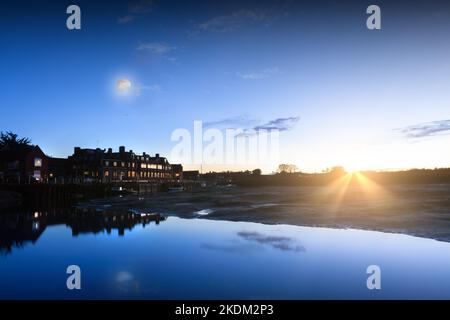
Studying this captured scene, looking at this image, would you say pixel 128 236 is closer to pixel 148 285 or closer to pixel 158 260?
pixel 158 260

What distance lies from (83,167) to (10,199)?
6130cm

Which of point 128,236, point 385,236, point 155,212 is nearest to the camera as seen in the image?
point 385,236

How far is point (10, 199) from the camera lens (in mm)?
54125

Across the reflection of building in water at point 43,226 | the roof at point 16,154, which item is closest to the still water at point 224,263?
the reflection of building in water at point 43,226

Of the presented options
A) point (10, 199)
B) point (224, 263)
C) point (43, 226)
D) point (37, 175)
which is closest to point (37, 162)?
point (37, 175)

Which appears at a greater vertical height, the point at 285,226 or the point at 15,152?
the point at 15,152

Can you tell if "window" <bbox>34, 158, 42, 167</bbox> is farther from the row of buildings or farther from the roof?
the roof

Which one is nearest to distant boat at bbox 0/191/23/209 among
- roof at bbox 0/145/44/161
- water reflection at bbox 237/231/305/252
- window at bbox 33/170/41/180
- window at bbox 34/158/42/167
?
window at bbox 33/170/41/180

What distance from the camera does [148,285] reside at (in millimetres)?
13141

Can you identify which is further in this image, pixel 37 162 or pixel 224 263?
pixel 37 162

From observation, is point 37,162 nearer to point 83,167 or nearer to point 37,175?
point 37,175

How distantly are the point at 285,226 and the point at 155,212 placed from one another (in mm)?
19069

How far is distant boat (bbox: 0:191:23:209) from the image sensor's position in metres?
50.7
